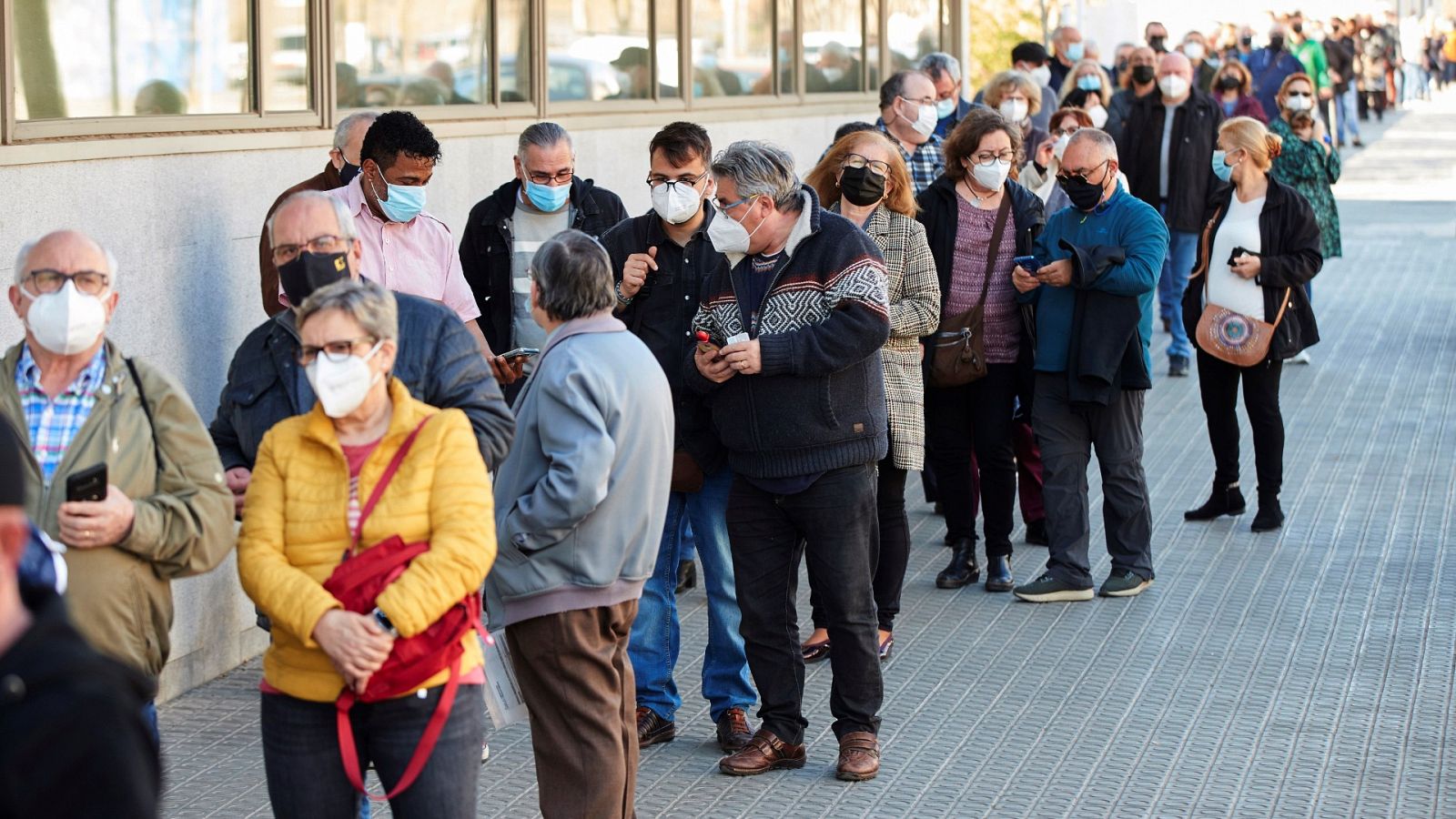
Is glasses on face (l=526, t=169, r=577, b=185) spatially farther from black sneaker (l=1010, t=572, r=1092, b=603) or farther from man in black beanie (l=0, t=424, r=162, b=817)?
man in black beanie (l=0, t=424, r=162, b=817)

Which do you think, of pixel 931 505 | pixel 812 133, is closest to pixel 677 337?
pixel 931 505

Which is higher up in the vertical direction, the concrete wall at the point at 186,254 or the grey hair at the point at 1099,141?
the grey hair at the point at 1099,141

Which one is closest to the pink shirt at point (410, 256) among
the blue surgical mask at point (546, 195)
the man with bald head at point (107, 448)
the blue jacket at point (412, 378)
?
the blue surgical mask at point (546, 195)

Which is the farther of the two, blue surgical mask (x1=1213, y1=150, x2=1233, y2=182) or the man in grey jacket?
blue surgical mask (x1=1213, y1=150, x2=1233, y2=182)

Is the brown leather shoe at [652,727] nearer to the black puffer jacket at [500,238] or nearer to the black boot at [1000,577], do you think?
the black puffer jacket at [500,238]

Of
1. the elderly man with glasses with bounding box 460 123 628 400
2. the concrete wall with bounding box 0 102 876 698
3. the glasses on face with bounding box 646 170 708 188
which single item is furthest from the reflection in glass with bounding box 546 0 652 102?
the glasses on face with bounding box 646 170 708 188

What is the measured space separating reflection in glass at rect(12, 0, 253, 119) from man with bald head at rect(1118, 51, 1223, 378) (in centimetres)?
748

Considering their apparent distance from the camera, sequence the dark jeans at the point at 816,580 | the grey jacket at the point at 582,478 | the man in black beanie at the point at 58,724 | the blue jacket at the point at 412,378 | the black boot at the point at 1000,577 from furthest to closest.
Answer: the black boot at the point at 1000,577 < the dark jeans at the point at 816,580 < the grey jacket at the point at 582,478 < the blue jacket at the point at 412,378 < the man in black beanie at the point at 58,724

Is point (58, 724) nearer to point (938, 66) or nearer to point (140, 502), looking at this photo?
point (140, 502)

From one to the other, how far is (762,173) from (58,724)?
3639 millimetres

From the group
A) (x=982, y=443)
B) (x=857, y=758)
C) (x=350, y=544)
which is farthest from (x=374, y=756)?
(x=982, y=443)

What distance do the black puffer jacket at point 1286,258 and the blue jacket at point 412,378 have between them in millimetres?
5326

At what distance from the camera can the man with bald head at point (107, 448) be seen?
3951 millimetres

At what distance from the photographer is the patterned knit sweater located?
544cm
